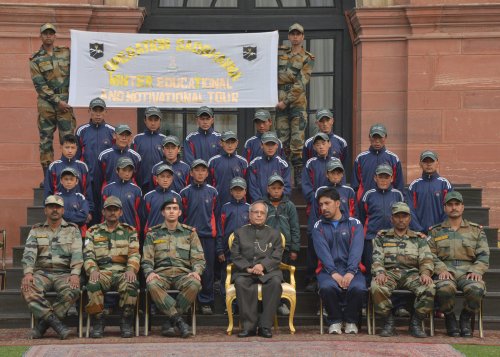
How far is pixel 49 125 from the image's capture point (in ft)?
51.8

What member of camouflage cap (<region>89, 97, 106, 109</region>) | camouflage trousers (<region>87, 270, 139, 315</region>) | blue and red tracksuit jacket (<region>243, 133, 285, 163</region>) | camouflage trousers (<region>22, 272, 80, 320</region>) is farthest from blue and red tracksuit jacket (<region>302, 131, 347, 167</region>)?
camouflage trousers (<region>22, 272, 80, 320</region>)

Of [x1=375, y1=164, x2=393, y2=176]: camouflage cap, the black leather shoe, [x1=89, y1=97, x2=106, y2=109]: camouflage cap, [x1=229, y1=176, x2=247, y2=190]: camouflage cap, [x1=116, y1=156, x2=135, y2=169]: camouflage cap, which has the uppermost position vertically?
A: [x1=89, y1=97, x2=106, y2=109]: camouflage cap

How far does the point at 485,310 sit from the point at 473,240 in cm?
94

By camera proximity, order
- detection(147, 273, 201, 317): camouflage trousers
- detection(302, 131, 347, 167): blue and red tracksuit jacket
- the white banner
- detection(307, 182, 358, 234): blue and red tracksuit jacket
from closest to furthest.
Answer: detection(147, 273, 201, 317): camouflage trousers
detection(307, 182, 358, 234): blue and red tracksuit jacket
detection(302, 131, 347, 167): blue and red tracksuit jacket
the white banner

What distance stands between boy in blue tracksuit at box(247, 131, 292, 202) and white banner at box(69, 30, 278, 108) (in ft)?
4.46

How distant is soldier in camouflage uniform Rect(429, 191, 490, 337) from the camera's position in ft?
43.2

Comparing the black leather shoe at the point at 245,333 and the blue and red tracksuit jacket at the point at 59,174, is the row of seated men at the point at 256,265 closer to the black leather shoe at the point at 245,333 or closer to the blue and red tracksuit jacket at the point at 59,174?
the black leather shoe at the point at 245,333

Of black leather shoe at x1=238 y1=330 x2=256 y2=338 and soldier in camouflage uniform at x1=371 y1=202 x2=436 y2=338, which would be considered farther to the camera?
soldier in camouflage uniform at x1=371 y1=202 x2=436 y2=338

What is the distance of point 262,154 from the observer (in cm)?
1488

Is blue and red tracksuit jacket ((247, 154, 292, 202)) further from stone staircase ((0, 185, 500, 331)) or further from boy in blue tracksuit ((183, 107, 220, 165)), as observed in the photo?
stone staircase ((0, 185, 500, 331))

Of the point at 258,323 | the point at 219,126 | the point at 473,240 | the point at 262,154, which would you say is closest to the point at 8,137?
the point at 219,126

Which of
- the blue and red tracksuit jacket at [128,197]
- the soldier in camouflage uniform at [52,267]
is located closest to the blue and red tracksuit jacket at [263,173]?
the blue and red tracksuit jacket at [128,197]

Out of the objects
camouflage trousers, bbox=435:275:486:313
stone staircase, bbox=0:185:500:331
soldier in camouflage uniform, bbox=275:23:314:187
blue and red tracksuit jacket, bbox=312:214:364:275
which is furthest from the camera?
soldier in camouflage uniform, bbox=275:23:314:187

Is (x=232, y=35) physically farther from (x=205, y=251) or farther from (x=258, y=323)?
(x=258, y=323)
